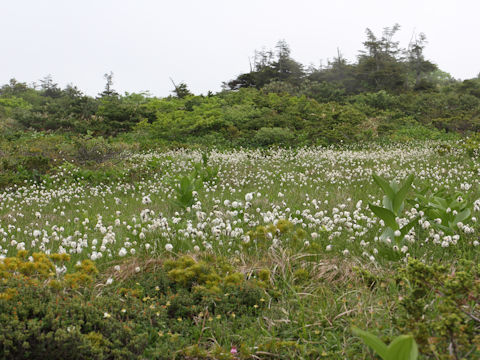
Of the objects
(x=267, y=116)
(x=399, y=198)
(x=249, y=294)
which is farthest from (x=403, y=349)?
(x=267, y=116)

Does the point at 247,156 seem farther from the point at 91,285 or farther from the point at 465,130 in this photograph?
the point at 465,130

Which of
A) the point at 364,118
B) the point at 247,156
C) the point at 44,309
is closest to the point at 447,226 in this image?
the point at 44,309

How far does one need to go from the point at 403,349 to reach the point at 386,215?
2.43 m

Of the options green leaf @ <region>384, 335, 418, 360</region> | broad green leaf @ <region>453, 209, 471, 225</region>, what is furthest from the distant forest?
green leaf @ <region>384, 335, 418, 360</region>

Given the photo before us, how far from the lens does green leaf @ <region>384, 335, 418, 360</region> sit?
1.83 meters

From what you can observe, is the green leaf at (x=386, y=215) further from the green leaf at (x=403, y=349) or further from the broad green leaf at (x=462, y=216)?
the green leaf at (x=403, y=349)

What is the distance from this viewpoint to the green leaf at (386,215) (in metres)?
4.02

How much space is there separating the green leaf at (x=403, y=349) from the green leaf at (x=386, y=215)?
2279 mm

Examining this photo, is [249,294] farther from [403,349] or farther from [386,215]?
[386,215]

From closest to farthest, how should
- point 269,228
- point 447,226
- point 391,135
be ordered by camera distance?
point 269,228, point 447,226, point 391,135

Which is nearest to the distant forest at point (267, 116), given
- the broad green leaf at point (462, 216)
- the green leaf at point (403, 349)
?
the broad green leaf at point (462, 216)

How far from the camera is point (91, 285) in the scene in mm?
3496

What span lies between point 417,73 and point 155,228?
140 feet

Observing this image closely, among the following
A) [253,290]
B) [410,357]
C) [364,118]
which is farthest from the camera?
[364,118]
